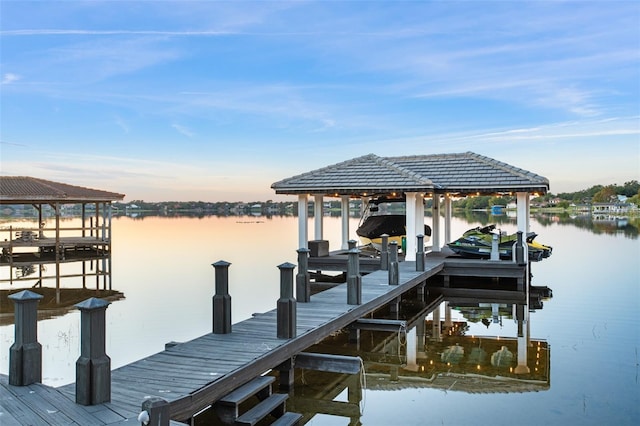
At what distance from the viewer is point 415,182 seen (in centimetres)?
1580

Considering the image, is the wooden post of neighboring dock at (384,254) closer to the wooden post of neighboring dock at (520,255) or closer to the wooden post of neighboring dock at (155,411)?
the wooden post of neighboring dock at (520,255)

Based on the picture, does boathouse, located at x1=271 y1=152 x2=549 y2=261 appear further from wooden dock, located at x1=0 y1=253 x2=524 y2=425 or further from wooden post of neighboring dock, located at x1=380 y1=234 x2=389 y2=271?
wooden dock, located at x1=0 y1=253 x2=524 y2=425

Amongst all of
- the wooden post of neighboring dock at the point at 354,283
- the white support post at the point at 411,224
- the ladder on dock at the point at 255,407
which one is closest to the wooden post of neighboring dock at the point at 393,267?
the wooden post of neighboring dock at the point at 354,283

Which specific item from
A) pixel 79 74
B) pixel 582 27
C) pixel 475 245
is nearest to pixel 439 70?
pixel 582 27

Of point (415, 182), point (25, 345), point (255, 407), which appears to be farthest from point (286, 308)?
point (415, 182)

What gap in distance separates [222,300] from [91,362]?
245 cm

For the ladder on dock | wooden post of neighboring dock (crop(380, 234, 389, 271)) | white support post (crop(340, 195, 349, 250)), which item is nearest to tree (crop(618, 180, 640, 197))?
white support post (crop(340, 195, 349, 250))

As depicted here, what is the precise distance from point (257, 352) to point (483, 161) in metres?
13.3

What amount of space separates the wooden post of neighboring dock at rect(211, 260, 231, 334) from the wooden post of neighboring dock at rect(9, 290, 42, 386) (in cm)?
222

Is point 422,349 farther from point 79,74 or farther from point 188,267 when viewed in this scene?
point 79,74

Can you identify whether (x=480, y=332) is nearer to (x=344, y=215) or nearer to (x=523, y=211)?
(x=523, y=211)

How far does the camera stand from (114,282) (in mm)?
17734

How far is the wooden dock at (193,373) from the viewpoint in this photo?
4.24 m

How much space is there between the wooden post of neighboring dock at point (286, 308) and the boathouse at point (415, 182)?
947 centimetres
